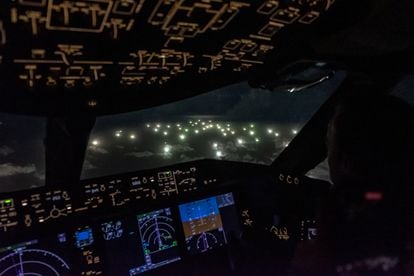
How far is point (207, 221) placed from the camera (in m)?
2.81

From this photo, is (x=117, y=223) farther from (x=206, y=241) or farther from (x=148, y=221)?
(x=206, y=241)

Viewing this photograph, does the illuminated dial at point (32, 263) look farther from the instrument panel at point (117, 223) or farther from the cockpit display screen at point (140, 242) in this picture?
the cockpit display screen at point (140, 242)

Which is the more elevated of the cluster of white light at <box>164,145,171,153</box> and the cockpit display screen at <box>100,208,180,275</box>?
the cluster of white light at <box>164,145,171,153</box>

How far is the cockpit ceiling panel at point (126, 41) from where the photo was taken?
1416 millimetres

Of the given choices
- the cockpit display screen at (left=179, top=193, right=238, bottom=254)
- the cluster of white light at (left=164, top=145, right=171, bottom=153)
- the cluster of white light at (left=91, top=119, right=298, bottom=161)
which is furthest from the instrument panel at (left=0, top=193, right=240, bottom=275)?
the cluster of white light at (left=164, top=145, right=171, bottom=153)

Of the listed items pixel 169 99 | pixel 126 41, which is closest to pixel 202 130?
pixel 169 99

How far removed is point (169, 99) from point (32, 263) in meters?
1.49

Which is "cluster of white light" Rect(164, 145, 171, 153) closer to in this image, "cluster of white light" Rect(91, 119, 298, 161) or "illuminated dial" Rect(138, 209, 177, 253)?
"cluster of white light" Rect(91, 119, 298, 161)

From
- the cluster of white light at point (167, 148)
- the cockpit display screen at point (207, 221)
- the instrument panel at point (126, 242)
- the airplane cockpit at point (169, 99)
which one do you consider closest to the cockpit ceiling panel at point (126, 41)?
the airplane cockpit at point (169, 99)

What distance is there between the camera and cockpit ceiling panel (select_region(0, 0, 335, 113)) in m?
1.42

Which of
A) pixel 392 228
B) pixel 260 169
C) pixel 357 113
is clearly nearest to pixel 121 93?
pixel 260 169

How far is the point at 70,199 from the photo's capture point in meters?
2.39

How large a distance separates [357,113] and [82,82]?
5.46ft

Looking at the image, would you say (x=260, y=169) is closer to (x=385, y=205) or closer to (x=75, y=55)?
(x=75, y=55)
